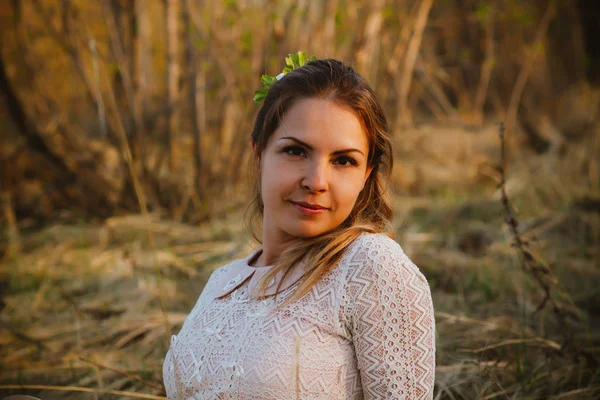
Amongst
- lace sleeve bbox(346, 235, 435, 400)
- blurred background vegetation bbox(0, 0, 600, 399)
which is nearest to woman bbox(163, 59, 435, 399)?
lace sleeve bbox(346, 235, 435, 400)

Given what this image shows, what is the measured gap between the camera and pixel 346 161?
4.82ft

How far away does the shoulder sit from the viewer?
1301mm

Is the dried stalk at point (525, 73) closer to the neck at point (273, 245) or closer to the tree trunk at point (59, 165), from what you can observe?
the neck at point (273, 245)

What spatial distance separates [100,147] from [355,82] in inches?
172

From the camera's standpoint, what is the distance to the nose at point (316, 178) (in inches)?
54.9

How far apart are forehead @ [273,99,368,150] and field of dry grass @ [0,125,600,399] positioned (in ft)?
3.12

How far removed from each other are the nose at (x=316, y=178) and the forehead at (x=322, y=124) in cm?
6

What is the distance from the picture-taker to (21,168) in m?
5.44

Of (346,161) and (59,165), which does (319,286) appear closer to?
(346,161)

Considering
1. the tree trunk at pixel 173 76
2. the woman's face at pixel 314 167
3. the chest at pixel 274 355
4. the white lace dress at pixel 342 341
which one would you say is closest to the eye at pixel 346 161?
the woman's face at pixel 314 167

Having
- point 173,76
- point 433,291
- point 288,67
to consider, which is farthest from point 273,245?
point 173,76

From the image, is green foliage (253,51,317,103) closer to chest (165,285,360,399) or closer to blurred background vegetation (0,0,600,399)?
chest (165,285,360,399)

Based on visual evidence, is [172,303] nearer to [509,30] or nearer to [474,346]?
[474,346]

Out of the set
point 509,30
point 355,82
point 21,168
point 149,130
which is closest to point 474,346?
point 355,82
